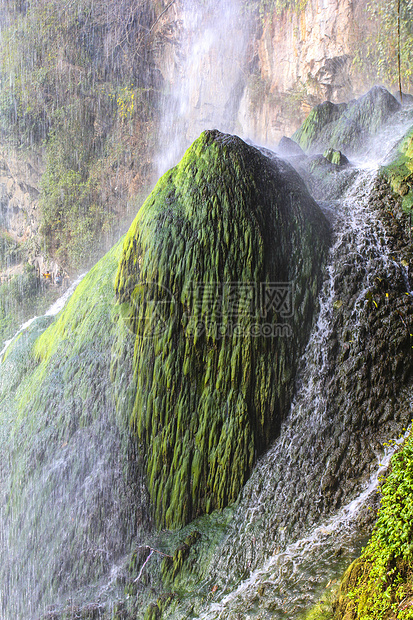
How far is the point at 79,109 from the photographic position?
1353cm

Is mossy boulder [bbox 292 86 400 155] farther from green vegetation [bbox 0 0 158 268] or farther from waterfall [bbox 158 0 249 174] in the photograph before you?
green vegetation [bbox 0 0 158 268]

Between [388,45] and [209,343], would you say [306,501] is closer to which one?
[209,343]

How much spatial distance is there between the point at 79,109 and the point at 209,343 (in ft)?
38.6

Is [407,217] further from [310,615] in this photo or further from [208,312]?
[310,615]

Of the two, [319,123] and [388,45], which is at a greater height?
[388,45]

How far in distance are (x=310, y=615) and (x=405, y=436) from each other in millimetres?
2157

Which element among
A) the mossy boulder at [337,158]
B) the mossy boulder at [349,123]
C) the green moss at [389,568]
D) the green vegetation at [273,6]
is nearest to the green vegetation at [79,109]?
the green vegetation at [273,6]

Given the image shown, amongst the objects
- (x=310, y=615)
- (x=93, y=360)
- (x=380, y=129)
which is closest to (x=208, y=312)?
(x=93, y=360)

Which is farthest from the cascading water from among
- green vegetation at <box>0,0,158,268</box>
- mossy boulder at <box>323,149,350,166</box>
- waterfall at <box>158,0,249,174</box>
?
waterfall at <box>158,0,249,174</box>

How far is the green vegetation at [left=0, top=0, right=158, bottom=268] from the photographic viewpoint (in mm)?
13438

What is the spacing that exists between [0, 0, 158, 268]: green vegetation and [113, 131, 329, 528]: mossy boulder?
29.1 ft

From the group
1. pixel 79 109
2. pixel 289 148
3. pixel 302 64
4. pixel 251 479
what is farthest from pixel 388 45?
pixel 251 479

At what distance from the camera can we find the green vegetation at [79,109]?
1344 cm

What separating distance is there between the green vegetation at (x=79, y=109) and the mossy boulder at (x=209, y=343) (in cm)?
886
